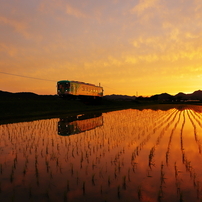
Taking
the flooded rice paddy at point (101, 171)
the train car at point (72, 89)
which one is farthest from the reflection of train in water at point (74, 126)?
the train car at point (72, 89)

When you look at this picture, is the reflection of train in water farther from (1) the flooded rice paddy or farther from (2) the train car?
(2) the train car

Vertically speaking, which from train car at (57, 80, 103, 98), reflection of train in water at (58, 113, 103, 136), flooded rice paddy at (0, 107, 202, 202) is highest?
train car at (57, 80, 103, 98)

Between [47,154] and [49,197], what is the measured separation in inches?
159

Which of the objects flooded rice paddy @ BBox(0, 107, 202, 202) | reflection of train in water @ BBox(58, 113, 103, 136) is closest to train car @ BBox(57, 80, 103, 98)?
reflection of train in water @ BBox(58, 113, 103, 136)

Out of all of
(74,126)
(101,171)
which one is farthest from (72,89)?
(101,171)

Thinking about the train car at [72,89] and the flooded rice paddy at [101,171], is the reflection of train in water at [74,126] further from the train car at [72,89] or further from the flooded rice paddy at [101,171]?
the train car at [72,89]

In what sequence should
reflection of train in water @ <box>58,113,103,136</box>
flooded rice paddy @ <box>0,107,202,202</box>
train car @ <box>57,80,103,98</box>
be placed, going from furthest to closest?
train car @ <box>57,80,103,98</box>, reflection of train in water @ <box>58,113,103,136</box>, flooded rice paddy @ <box>0,107,202,202</box>

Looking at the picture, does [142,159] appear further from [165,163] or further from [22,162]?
[22,162]

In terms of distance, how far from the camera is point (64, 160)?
7.75 m

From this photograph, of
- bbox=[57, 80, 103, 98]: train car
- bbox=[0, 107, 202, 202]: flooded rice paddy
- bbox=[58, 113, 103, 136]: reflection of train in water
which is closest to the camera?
bbox=[0, 107, 202, 202]: flooded rice paddy

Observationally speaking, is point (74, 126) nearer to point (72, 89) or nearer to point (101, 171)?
point (101, 171)

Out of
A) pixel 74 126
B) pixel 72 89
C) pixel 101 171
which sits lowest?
pixel 101 171

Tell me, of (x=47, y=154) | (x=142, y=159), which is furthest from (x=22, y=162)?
(x=142, y=159)

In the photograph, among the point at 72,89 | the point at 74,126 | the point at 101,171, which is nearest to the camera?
the point at 101,171
